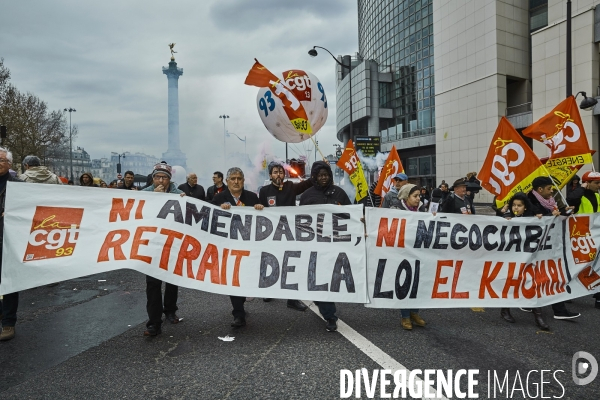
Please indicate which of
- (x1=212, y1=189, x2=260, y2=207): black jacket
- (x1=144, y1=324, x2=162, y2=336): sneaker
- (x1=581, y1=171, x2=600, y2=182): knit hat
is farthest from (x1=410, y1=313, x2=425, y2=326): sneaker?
(x1=581, y1=171, x2=600, y2=182): knit hat

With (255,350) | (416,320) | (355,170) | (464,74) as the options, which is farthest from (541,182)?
(464,74)

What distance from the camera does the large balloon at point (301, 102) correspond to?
328 inches

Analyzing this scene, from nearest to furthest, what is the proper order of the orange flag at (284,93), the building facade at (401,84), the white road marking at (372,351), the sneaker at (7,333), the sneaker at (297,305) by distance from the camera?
the white road marking at (372,351) < the sneaker at (7,333) < the sneaker at (297,305) < the orange flag at (284,93) < the building facade at (401,84)

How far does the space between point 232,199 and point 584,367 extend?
394 centimetres

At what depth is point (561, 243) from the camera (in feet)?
16.7

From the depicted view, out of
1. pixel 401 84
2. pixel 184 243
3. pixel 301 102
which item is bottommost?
pixel 184 243

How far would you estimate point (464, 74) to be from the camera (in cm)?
3114

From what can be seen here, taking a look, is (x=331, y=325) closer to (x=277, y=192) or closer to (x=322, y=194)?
(x=322, y=194)

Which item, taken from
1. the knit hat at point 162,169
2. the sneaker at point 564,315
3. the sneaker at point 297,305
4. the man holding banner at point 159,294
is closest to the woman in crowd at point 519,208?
the sneaker at point 564,315

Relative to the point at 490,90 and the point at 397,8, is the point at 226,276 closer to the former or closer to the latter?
the point at 490,90

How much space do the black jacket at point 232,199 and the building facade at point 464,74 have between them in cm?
1052

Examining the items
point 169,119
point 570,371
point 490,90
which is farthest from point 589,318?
point 169,119

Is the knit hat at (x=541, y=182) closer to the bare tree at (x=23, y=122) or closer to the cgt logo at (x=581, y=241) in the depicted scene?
the cgt logo at (x=581, y=241)

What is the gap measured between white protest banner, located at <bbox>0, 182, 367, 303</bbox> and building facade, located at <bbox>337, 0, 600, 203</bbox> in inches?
418
